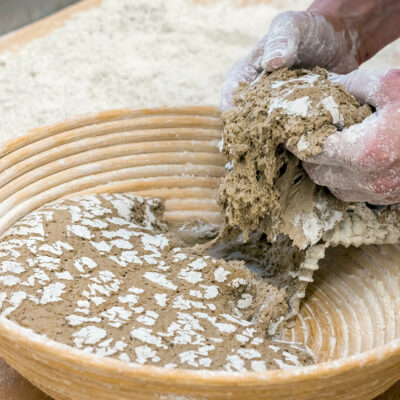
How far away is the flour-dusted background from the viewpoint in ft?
6.33

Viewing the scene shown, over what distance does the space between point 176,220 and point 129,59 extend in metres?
1.09

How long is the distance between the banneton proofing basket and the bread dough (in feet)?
0.26

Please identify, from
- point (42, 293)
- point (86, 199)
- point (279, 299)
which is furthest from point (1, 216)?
point (279, 299)

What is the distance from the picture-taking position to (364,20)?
1.35 m

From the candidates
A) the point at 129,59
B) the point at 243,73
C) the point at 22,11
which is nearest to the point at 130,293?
the point at 243,73

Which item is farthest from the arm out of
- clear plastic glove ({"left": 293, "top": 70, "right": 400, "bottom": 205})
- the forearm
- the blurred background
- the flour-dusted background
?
the blurred background

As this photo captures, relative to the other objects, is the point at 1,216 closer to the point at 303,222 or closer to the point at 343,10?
the point at 303,222

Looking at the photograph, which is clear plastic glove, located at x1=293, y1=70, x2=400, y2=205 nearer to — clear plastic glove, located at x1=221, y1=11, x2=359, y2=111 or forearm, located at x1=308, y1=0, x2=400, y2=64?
clear plastic glove, located at x1=221, y1=11, x2=359, y2=111

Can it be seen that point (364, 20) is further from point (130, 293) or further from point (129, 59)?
point (129, 59)

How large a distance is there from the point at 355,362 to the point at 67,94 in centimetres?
153

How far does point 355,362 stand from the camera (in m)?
0.67

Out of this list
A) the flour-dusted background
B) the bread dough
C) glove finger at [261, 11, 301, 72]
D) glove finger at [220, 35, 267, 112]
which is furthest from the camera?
the flour-dusted background

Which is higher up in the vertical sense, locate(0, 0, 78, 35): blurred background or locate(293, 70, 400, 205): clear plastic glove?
locate(293, 70, 400, 205): clear plastic glove

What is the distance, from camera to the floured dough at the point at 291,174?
0.92m
